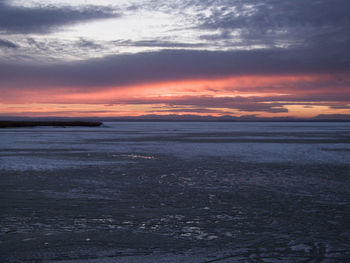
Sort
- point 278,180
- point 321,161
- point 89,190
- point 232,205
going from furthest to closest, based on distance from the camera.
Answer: point 321,161, point 278,180, point 89,190, point 232,205

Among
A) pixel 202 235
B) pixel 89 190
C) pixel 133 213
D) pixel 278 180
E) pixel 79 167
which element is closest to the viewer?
pixel 202 235

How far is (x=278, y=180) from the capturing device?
1183 cm

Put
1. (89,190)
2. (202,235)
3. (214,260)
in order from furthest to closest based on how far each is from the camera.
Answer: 1. (89,190)
2. (202,235)
3. (214,260)

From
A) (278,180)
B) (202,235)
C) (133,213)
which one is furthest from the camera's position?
(278,180)

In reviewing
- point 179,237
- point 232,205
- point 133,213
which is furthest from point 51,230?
point 232,205

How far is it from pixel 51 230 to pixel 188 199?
3.69 meters

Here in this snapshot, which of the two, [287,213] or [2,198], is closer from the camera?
[287,213]

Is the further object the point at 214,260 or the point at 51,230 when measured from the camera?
the point at 51,230

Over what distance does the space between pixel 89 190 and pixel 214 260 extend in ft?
19.2

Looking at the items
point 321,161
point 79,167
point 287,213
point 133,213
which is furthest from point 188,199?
point 321,161

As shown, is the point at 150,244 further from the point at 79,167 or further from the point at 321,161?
the point at 321,161

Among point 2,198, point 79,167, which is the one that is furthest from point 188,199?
point 79,167

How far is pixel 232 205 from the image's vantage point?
8.35 metres

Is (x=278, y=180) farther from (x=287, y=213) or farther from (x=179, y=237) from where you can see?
(x=179, y=237)
